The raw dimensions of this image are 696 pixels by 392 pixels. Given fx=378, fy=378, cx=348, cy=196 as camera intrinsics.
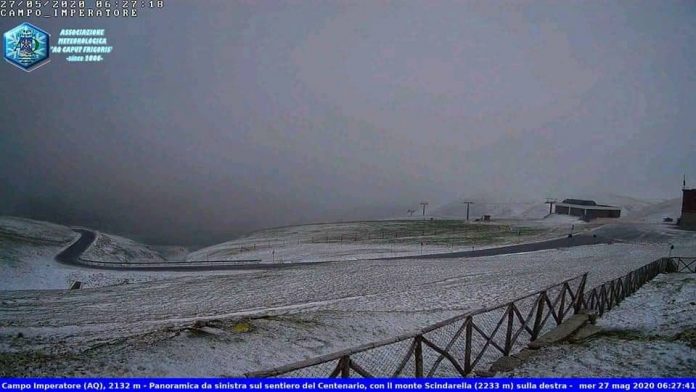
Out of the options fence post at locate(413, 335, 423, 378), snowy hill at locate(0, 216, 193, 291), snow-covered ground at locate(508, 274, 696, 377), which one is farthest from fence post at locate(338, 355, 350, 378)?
snowy hill at locate(0, 216, 193, 291)

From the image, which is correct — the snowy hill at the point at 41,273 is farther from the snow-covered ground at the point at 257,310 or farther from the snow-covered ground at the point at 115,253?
the snow-covered ground at the point at 257,310

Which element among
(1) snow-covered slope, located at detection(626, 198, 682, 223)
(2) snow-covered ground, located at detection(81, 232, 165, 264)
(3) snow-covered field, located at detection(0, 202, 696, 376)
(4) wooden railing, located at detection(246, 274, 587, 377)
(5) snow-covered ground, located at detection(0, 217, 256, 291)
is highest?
(1) snow-covered slope, located at detection(626, 198, 682, 223)

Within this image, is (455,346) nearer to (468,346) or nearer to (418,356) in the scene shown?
(468,346)

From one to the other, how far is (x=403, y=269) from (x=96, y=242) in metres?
58.8

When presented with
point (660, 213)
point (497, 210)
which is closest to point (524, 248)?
point (660, 213)

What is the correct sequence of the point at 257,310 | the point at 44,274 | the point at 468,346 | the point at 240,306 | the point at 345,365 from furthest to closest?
the point at 44,274, the point at 240,306, the point at 257,310, the point at 468,346, the point at 345,365

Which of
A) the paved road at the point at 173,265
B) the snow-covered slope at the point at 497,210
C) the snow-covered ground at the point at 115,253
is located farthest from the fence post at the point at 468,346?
the snow-covered slope at the point at 497,210

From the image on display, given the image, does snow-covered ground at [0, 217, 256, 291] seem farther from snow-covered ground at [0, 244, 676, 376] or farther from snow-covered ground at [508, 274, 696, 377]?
snow-covered ground at [508, 274, 696, 377]

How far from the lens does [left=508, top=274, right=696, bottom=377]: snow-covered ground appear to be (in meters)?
8.82
